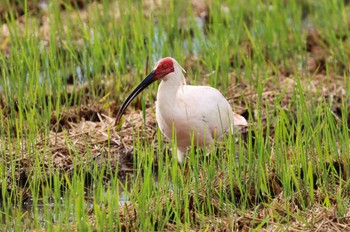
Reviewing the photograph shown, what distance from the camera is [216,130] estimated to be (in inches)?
241

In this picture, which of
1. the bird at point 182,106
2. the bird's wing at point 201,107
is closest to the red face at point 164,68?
the bird at point 182,106

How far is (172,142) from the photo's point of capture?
5.27 meters

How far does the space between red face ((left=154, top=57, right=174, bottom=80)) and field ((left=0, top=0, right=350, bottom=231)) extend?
0.26 m

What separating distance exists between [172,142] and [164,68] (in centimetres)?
87

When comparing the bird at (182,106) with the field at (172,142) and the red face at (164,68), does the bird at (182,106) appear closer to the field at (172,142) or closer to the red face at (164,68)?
the red face at (164,68)

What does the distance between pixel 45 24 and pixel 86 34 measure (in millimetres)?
2068

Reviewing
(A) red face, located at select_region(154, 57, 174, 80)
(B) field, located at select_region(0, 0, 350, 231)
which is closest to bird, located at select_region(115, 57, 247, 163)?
(A) red face, located at select_region(154, 57, 174, 80)

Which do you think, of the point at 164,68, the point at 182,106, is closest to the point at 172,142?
the point at 182,106

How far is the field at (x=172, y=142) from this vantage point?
499cm

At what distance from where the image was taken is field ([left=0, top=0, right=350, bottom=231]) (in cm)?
499

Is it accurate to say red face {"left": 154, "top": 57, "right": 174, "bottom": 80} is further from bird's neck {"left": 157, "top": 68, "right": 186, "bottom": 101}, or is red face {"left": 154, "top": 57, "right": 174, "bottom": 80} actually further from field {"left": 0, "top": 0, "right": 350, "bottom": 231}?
field {"left": 0, "top": 0, "right": 350, "bottom": 231}

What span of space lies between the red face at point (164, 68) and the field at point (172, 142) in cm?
26

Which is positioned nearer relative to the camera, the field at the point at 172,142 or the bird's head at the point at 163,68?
the field at the point at 172,142

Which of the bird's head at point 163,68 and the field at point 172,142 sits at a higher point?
the bird's head at point 163,68
